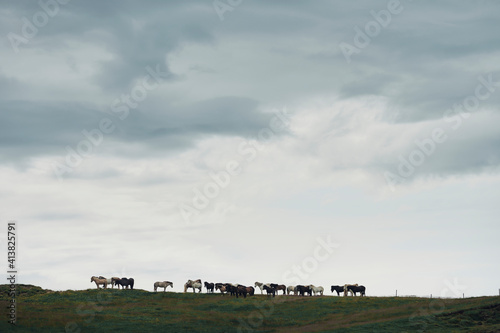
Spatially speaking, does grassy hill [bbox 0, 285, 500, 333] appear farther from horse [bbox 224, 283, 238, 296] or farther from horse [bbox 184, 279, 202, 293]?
horse [bbox 184, 279, 202, 293]

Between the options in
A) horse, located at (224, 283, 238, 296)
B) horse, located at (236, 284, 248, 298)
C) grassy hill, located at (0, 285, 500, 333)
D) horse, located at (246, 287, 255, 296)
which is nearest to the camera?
grassy hill, located at (0, 285, 500, 333)

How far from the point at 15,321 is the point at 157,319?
574 inches

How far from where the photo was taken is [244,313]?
66875 mm

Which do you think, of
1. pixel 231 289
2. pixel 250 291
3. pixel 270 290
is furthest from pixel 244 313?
pixel 270 290

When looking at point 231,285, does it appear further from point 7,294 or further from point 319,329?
point 7,294

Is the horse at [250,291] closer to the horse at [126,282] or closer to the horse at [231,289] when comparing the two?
the horse at [231,289]

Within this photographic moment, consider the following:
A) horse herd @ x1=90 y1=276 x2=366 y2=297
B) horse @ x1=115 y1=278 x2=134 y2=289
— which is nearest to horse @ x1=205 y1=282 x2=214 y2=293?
horse herd @ x1=90 y1=276 x2=366 y2=297

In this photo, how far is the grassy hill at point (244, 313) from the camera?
5612 cm

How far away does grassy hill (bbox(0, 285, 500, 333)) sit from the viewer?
56.1 meters

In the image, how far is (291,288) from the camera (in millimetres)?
87812

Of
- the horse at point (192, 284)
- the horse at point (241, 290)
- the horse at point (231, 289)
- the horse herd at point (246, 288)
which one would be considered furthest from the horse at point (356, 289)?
the horse at point (192, 284)

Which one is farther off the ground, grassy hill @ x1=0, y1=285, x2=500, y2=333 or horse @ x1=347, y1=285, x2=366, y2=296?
horse @ x1=347, y1=285, x2=366, y2=296

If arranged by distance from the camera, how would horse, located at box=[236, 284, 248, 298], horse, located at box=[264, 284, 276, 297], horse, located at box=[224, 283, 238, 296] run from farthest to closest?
horse, located at box=[264, 284, 276, 297], horse, located at box=[224, 283, 238, 296], horse, located at box=[236, 284, 248, 298]

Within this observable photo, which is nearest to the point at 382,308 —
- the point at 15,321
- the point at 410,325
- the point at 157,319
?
the point at 410,325
